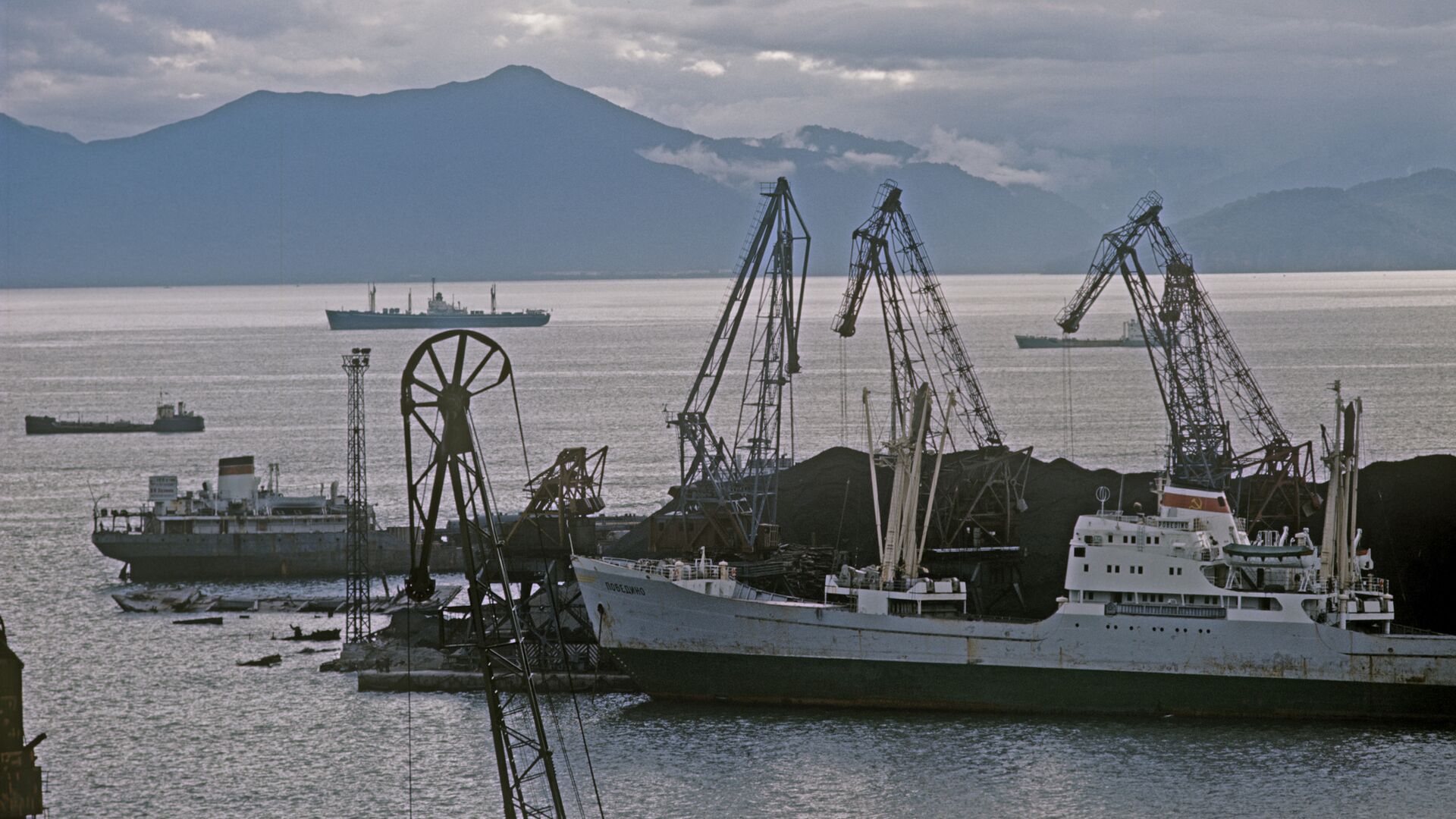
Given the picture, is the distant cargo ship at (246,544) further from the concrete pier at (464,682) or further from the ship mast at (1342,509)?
the ship mast at (1342,509)

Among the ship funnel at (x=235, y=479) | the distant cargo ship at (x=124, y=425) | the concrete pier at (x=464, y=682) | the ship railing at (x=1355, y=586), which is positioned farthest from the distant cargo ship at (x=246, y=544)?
the distant cargo ship at (x=124, y=425)

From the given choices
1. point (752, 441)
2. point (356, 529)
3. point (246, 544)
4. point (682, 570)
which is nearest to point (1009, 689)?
point (682, 570)

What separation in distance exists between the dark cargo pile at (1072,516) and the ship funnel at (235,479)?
24249 millimetres

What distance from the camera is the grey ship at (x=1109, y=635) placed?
1919 inches

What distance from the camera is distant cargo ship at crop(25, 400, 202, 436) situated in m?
142

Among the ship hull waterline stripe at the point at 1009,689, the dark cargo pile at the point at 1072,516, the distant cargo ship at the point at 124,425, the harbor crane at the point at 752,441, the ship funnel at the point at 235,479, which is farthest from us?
the distant cargo ship at the point at 124,425

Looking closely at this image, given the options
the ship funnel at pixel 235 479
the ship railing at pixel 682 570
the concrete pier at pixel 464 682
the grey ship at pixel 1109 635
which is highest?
the ship funnel at pixel 235 479

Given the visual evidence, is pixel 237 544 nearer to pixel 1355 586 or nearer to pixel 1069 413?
pixel 1355 586

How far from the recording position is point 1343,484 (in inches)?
1932

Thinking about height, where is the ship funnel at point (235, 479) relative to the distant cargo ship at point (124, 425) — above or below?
below

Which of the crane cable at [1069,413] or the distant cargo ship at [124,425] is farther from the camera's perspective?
the distant cargo ship at [124,425]

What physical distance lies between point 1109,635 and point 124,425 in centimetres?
11459

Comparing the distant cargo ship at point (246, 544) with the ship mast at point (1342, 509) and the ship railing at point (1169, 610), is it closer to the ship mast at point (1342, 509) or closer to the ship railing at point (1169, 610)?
the ship railing at point (1169, 610)

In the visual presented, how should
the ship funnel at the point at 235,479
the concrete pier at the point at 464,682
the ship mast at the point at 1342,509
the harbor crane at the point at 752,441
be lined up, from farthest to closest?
A: the ship funnel at the point at 235,479, the harbor crane at the point at 752,441, the concrete pier at the point at 464,682, the ship mast at the point at 1342,509
